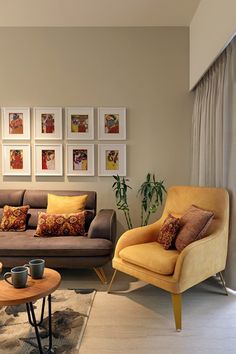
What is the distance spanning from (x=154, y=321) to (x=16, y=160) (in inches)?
105

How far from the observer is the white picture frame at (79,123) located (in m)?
3.84

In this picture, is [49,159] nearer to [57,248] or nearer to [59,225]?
[59,225]

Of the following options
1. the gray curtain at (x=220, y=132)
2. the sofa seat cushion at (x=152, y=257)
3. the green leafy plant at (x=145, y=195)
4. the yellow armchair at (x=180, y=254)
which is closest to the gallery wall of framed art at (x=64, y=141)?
the green leafy plant at (x=145, y=195)

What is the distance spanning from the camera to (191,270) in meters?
2.25

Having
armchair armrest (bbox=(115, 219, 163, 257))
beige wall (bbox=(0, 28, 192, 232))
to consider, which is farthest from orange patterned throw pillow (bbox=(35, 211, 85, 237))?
beige wall (bbox=(0, 28, 192, 232))

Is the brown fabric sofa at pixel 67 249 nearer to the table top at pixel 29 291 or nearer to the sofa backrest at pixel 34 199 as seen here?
the sofa backrest at pixel 34 199

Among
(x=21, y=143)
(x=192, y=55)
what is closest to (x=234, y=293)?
(x=192, y=55)

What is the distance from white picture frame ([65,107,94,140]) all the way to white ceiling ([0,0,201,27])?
1.08 metres

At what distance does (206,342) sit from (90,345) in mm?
782

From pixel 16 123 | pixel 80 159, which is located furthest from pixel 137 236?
pixel 16 123

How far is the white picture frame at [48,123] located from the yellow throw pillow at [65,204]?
858 mm

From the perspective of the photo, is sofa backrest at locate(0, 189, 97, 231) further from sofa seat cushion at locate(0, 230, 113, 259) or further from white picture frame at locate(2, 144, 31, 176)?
sofa seat cushion at locate(0, 230, 113, 259)

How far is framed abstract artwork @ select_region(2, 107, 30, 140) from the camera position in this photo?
385cm

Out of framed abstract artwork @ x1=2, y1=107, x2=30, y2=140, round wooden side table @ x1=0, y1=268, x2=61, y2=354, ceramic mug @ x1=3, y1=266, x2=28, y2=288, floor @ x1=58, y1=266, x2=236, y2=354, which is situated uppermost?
framed abstract artwork @ x1=2, y1=107, x2=30, y2=140
